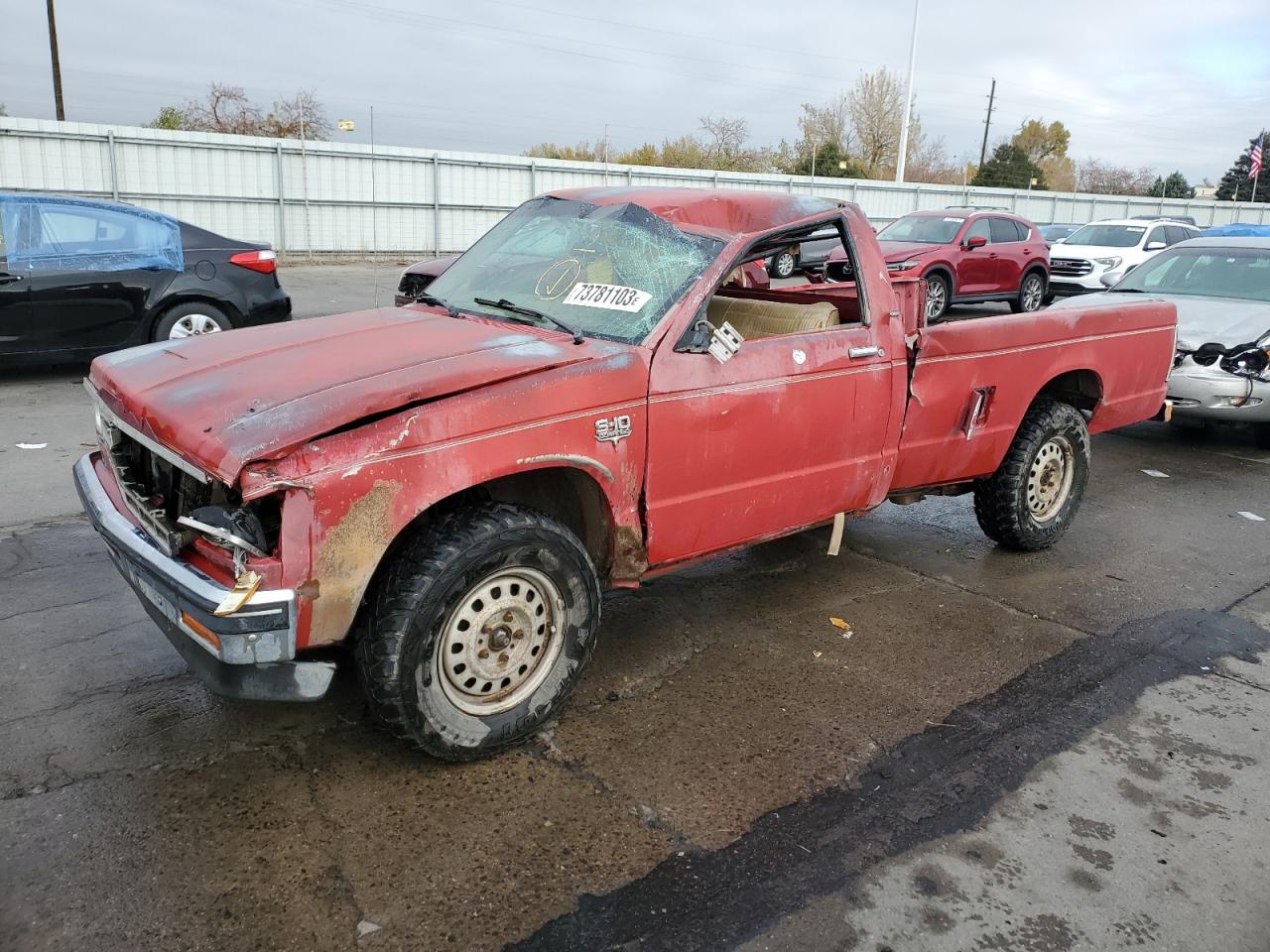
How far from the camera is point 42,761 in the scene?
319 centimetres

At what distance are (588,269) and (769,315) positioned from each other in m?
1.13

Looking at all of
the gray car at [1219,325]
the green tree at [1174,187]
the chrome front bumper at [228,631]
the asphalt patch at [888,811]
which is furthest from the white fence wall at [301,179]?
the green tree at [1174,187]

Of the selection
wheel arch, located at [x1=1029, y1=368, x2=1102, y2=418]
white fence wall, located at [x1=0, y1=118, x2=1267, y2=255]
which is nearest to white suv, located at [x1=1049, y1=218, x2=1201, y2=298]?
white fence wall, located at [x1=0, y1=118, x2=1267, y2=255]

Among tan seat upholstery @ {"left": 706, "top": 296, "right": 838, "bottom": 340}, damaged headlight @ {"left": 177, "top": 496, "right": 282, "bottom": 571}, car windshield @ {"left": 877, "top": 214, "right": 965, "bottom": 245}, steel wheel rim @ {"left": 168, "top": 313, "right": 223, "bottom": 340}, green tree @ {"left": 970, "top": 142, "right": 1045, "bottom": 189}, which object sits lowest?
steel wheel rim @ {"left": 168, "top": 313, "right": 223, "bottom": 340}

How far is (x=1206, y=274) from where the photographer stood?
346 inches

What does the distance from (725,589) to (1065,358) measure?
7.28 ft

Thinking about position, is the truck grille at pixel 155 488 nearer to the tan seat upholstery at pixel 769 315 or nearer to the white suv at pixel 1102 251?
the tan seat upholstery at pixel 769 315

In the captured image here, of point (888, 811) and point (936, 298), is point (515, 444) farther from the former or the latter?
point (936, 298)

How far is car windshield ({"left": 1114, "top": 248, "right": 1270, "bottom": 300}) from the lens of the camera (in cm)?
848

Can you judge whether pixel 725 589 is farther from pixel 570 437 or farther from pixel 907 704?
pixel 570 437

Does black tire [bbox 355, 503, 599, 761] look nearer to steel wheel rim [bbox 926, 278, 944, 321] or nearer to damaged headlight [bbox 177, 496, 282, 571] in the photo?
damaged headlight [bbox 177, 496, 282, 571]

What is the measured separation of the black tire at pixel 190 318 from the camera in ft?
28.9

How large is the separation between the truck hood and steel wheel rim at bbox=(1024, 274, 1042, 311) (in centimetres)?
1523

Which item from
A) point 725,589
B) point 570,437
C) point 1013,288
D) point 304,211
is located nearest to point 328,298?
point 304,211
